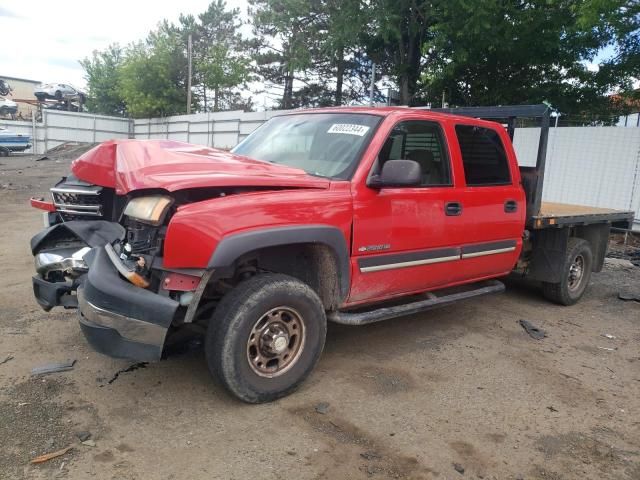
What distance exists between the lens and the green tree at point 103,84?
5284cm

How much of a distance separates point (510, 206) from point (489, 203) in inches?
15.4

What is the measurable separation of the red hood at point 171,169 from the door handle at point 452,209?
127 cm

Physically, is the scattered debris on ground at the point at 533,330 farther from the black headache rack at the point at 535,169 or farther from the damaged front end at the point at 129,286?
the damaged front end at the point at 129,286

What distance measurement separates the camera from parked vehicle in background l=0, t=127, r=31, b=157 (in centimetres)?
2664

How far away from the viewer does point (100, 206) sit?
153 inches

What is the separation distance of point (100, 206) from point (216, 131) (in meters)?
25.9

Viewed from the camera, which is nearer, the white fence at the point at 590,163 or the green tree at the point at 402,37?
the white fence at the point at 590,163

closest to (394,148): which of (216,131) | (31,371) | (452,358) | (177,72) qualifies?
(452,358)

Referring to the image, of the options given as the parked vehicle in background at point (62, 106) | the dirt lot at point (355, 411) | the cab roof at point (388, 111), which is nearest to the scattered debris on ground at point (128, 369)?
the dirt lot at point (355, 411)

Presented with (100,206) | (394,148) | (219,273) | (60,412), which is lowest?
(60,412)

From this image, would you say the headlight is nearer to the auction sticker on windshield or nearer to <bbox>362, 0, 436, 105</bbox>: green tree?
the auction sticker on windshield

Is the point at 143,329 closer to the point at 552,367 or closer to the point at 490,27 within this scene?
the point at 552,367

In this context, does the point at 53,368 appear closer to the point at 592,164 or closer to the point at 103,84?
the point at 592,164

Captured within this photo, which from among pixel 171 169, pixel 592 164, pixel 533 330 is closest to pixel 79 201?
pixel 171 169
